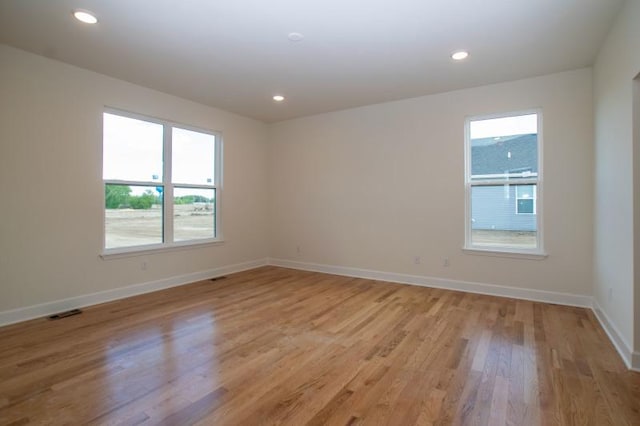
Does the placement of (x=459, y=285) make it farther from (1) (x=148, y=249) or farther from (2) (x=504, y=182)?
(1) (x=148, y=249)

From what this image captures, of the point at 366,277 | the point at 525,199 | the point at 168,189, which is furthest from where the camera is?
the point at 366,277

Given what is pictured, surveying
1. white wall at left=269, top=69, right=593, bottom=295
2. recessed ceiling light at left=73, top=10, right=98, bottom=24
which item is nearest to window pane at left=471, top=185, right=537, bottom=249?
white wall at left=269, top=69, right=593, bottom=295

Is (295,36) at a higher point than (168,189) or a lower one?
higher

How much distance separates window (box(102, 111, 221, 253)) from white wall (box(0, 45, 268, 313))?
17cm

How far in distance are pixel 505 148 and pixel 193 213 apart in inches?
185

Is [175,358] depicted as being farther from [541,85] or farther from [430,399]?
[541,85]

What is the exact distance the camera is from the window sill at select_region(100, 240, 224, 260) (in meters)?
4.12

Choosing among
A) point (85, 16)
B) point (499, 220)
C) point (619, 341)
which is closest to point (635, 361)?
point (619, 341)

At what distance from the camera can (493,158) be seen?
4410 millimetres

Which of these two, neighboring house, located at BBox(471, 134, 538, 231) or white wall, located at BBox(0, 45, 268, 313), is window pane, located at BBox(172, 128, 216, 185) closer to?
white wall, located at BBox(0, 45, 268, 313)

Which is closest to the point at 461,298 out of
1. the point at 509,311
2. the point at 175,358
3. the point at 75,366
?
the point at 509,311

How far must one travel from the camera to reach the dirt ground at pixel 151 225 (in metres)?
4.20

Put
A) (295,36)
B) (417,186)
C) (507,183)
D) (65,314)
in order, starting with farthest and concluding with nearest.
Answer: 1. (417,186)
2. (507,183)
3. (65,314)
4. (295,36)

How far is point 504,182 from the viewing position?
14.2 ft
